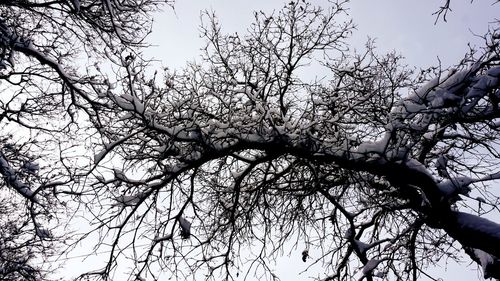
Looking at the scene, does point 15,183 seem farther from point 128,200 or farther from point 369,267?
point 369,267

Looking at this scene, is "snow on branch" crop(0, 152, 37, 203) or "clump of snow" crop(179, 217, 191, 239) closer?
"clump of snow" crop(179, 217, 191, 239)

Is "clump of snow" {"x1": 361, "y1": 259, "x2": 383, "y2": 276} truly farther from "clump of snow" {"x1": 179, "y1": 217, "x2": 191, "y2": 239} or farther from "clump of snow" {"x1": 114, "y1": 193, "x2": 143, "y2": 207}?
"clump of snow" {"x1": 114, "y1": 193, "x2": 143, "y2": 207}

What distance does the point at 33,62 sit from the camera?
23.2 feet

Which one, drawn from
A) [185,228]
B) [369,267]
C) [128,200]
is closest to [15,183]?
[128,200]

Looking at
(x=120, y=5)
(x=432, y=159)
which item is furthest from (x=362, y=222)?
(x=120, y=5)

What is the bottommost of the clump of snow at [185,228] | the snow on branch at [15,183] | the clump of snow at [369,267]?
the clump of snow at [369,267]

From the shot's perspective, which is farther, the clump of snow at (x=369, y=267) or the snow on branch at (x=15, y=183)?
the snow on branch at (x=15, y=183)

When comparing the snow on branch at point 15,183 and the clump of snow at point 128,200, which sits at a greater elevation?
the snow on branch at point 15,183

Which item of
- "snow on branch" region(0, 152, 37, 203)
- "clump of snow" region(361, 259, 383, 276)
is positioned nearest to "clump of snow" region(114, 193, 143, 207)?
"snow on branch" region(0, 152, 37, 203)

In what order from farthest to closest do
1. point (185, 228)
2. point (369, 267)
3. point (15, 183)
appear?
point (15, 183) → point (369, 267) → point (185, 228)

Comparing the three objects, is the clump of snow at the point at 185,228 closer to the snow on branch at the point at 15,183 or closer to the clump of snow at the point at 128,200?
the clump of snow at the point at 128,200

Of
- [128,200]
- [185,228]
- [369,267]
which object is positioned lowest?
[369,267]

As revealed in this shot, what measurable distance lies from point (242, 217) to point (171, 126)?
8.00ft

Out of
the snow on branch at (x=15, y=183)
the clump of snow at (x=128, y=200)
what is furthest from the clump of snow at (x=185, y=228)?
the snow on branch at (x=15, y=183)
